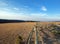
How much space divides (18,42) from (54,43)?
332cm

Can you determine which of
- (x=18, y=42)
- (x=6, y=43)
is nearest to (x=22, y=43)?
(x=18, y=42)

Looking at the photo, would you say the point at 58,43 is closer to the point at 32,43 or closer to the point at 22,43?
the point at 32,43

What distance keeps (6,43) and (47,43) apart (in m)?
3.58

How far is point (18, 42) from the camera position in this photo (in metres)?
9.23

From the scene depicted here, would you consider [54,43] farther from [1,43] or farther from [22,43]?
[1,43]

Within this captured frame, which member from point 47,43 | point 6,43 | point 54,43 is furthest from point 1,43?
point 54,43

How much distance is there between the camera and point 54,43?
1023 cm

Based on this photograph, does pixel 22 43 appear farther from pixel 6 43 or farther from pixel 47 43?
pixel 47 43

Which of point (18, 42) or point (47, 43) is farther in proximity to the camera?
point (47, 43)

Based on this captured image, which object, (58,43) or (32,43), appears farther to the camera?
(58,43)

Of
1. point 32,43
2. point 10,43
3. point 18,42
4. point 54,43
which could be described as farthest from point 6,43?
point 54,43

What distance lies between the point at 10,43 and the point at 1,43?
2.47 feet

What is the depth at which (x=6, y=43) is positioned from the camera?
9.70 m

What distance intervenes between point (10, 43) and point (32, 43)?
1.91 m
